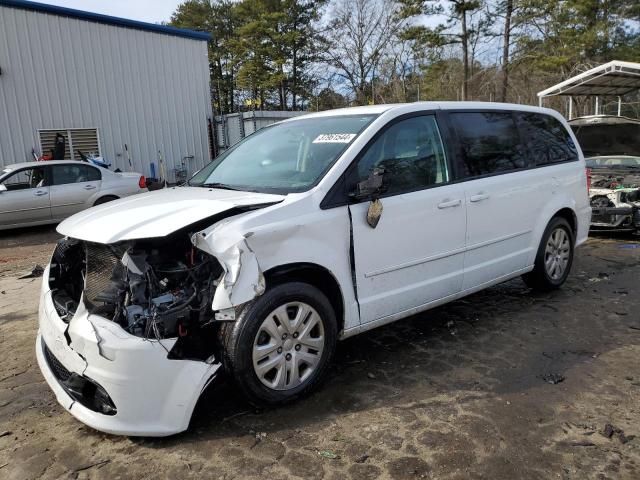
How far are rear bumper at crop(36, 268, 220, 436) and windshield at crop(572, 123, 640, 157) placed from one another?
9233 millimetres

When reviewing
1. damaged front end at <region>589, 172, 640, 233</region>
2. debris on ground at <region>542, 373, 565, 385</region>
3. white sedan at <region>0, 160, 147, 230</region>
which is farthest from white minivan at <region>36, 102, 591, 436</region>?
white sedan at <region>0, 160, 147, 230</region>

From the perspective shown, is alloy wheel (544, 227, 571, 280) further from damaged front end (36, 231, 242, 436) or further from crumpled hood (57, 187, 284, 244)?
damaged front end (36, 231, 242, 436)

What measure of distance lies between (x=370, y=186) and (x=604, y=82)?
1261 cm

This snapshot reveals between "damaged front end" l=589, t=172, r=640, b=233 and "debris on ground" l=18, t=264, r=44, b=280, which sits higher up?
"damaged front end" l=589, t=172, r=640, b=233

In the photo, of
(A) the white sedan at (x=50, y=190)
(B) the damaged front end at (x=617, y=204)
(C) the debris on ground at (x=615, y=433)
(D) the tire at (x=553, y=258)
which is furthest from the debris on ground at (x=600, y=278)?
(A) the white sedan at (x=50, y=190)

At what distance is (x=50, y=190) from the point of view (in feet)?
33.6

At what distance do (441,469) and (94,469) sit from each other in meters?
1.69

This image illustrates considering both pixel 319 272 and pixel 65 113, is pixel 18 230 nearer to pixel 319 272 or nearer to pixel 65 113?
pixel 65 113

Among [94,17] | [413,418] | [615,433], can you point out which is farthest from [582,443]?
[94,17]

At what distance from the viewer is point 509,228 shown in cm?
441

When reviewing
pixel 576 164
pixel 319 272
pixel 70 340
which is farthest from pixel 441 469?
pixel 576 164

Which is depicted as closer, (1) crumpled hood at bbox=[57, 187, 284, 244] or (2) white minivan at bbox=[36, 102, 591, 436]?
(2) white minivan at bbox=[36, 102, 591, 436]

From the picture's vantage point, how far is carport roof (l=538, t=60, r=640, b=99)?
11.4 metres

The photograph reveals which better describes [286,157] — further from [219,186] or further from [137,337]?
[137,337]
